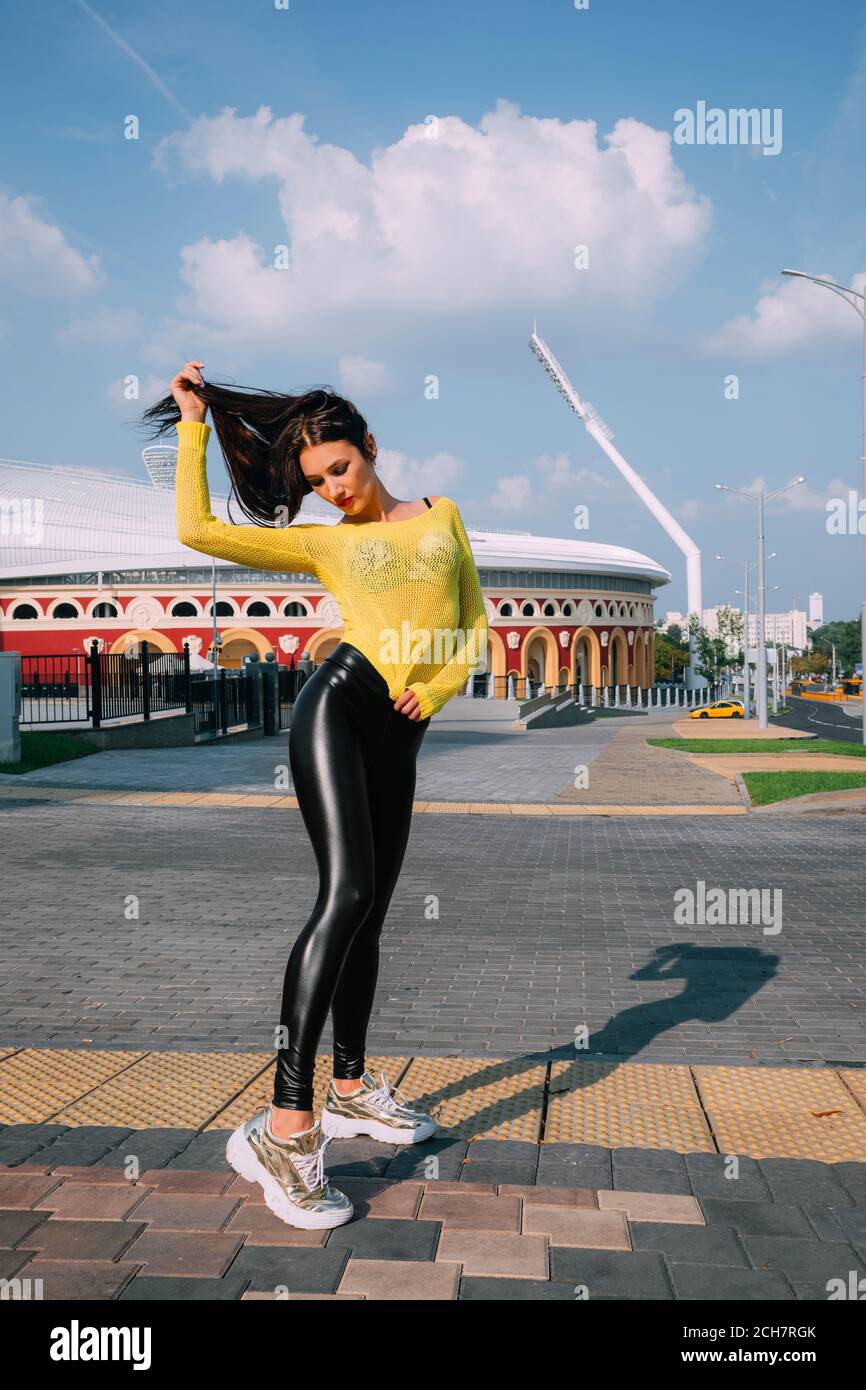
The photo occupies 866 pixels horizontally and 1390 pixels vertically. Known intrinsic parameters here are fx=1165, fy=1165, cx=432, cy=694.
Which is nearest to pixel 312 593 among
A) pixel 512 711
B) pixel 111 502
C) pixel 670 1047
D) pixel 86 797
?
pixel 111 502

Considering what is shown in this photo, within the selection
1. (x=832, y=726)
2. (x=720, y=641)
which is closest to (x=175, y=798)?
(x=832, y=726)

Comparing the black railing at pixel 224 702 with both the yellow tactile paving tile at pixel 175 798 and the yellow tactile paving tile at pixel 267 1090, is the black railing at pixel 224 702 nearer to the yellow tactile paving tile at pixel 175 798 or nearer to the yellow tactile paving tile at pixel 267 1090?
the yellow tactile paving tile at pixel 175 798

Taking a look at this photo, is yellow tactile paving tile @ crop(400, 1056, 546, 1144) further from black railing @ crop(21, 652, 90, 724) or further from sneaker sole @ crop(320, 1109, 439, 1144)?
black railing @ crop(21, 652, 90, 724)

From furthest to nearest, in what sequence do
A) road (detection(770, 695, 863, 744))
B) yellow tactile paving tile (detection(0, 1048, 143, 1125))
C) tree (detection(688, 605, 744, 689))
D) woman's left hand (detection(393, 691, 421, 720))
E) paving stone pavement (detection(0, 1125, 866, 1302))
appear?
tree (detection(688, 605, 744, 689)) < road (detection(770, 695, 863, 744)) < yellow tactile paving tile (detection(0, 1048, 143, 1125)) < woman's left hand (detection(393, 691, 421, 720)) < paving stone pavement (detection(0, 1125, 866, 1302))

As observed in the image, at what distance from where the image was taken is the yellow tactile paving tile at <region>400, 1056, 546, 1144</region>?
157 inches

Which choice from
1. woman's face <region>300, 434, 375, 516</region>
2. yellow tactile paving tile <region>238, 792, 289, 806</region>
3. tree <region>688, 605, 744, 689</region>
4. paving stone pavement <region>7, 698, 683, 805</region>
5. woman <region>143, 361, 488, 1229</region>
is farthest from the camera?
tree <region>688, 605, 744, 689</region>

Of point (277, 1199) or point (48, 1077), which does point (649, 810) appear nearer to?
point (48, 1077)

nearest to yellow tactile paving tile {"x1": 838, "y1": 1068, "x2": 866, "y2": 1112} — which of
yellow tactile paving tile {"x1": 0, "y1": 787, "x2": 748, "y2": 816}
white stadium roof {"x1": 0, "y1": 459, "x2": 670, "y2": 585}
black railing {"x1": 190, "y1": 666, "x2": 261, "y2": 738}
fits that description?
yellow tactile paving tile {"x1": 0, "y1": 787, "x2": 748, "y2": 816}

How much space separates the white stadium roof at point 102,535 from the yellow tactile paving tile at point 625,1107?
72.1 metres

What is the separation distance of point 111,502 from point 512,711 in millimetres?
55078

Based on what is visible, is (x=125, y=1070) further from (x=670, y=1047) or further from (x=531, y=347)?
(x=531, y=347)

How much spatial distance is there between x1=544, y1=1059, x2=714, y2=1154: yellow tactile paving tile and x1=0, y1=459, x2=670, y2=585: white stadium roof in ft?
237

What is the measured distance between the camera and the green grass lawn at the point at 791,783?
48.6 feet
